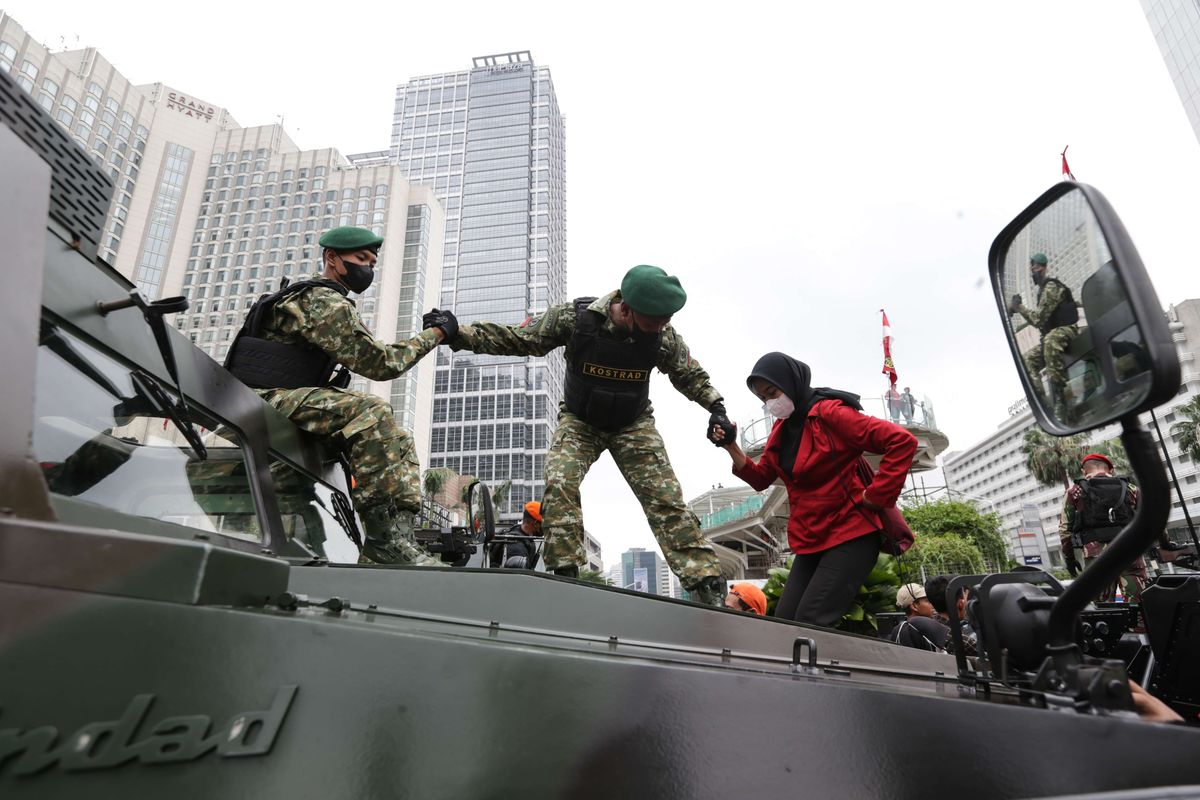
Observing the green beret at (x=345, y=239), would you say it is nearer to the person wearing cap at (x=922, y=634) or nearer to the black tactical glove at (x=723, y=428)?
the black tactical glove at (x=723, y=428)

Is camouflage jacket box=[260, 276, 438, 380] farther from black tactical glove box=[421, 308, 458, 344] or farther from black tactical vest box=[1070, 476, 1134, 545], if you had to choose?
black tactical vest box=[1070, 476, 1134, 545]

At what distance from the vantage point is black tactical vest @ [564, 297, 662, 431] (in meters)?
3.63

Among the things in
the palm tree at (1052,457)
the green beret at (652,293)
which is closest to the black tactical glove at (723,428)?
the green beret at (652,293)

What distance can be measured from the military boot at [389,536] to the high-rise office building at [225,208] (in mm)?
64083

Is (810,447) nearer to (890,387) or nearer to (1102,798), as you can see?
(1102,798)

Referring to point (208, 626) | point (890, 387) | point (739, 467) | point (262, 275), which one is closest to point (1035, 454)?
point (890, 387)

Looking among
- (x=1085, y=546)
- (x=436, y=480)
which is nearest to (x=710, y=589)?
(x=1085, y=546)

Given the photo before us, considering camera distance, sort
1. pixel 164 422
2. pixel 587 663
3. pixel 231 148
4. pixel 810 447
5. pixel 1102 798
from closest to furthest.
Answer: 1. pixel 1102 798
2. pixel 587 663
3. pixel 164 422
4. pixel 810 447
5. pixel 231 148

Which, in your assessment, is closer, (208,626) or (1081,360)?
(208,626)

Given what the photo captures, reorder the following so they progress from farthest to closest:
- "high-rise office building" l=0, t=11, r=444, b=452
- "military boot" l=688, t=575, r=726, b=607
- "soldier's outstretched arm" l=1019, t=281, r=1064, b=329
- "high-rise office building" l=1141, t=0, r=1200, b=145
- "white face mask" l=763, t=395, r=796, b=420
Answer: "high-rise office building" l=0, t=11, r=444, b=452 → "high-rise office building" l=1141, t=0, r=1200, b=145 → "white face mask" l=763, t=395, r=796, b=420 → "military boot" l=688, t=575, r=726, b=607 → "soldier's outstretched arm" l=1019, t=281, r=1064, b=329

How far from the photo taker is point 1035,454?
A: 49438mm

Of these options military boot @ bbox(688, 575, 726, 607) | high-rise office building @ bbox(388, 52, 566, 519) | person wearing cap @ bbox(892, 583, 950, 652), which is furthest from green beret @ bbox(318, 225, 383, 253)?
high-rise office building @ bbox(388, 52, 566, 519)

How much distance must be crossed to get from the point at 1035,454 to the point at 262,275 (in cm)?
7824

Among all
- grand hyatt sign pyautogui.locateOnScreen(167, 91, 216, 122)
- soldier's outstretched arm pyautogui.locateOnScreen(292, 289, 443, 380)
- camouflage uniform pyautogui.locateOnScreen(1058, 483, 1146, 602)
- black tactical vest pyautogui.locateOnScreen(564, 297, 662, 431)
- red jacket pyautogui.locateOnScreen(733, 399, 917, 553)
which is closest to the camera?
soldier's outstretched arm pyautogui.locateOnScreen(292, 289, 443, 380)
